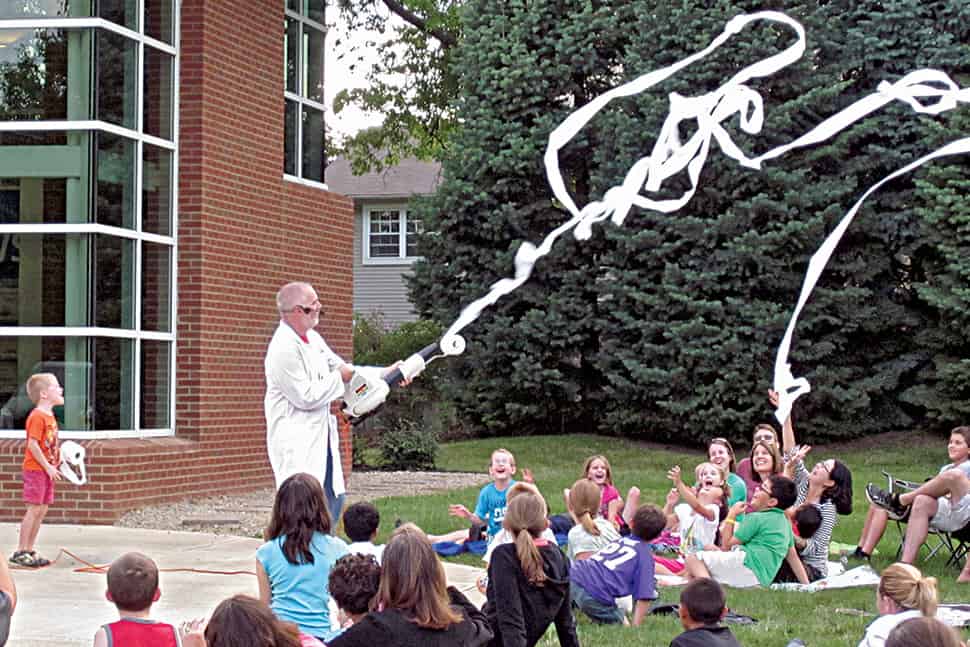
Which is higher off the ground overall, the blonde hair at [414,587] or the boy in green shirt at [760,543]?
the blonde hair at [414,587]

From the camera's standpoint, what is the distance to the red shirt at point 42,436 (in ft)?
32.2

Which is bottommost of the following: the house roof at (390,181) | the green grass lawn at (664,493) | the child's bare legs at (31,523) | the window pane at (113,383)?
the green grass lawn at (664,493)

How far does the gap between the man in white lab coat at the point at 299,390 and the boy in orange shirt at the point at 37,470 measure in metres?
2.69

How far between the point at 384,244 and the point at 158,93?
22518 mm

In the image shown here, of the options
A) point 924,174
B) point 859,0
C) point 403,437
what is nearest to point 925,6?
point 859,0

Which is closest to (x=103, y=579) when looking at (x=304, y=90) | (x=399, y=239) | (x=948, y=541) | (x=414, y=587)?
(x=414, y=587)

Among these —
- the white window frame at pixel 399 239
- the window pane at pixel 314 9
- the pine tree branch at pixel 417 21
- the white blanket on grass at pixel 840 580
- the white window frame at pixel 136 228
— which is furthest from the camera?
the white window frame at pixel 399 239

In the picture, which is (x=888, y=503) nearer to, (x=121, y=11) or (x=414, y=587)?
(x=414, y=587)

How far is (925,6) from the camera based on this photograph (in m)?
21.9

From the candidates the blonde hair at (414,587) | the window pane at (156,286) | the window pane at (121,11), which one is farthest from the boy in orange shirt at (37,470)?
the blonde hair at (414,587)

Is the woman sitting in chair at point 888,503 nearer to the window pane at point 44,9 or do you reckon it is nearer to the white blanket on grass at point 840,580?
the white blanket on grass at point 840,580

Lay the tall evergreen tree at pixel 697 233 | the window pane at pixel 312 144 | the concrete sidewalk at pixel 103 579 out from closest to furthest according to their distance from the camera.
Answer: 1. the concrete sidewalk at pixel 103 579
2. the window pane at pixel 312 144
3. the tall evergreen tree at pixel 697 233

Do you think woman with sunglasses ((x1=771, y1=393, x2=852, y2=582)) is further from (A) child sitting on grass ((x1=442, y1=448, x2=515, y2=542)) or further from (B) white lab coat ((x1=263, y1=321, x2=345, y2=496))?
(B) white lab coat ((x1=263, y1=321, x2=345, y2=496))

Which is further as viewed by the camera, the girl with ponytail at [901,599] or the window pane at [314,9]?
the window pane at [314,9]
